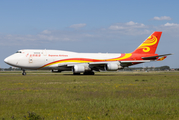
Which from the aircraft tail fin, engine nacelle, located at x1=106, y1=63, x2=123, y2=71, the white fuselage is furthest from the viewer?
the aircraft tail fin

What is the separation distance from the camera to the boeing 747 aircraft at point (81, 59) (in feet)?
142

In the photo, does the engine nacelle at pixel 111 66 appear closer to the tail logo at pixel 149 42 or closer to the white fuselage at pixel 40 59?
the white fuselage at pixel 40 59

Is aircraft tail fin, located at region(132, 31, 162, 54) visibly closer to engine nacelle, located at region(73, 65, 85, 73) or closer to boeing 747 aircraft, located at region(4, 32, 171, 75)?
boeing 747 aircraft, located at region(4, 32, 171, 75)

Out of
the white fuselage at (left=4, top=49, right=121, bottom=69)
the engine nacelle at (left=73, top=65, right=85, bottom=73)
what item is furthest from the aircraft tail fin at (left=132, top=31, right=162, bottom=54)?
the white fuselage at (left=4, top=49, right=121, bottom=69)

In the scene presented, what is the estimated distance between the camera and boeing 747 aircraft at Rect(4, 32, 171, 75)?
43.4 m

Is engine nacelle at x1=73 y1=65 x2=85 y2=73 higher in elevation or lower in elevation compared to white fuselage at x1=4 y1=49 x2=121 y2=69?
lower

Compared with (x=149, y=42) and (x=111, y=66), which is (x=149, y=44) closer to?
(x=149, y=42)

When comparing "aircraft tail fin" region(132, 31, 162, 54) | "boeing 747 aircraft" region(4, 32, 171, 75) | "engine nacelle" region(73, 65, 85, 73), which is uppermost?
"aircraft tail fin" region(132, 31, 162, 54)

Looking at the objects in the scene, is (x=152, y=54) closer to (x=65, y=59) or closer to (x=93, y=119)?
(x=65, y=59)

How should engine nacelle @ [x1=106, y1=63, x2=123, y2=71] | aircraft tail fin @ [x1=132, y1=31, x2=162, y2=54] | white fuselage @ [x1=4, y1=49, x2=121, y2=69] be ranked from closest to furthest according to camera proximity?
1. white fuselage @ [x1=4, y1=49, x2=121, y2=69]
2. engine nacelle @ [x1=106, y1=63, x2=123, y2=71]
3. aircraft tail fin @ [x1=132, y1=31, x2=162, y2=54]

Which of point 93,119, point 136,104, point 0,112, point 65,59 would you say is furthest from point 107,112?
point 65,59

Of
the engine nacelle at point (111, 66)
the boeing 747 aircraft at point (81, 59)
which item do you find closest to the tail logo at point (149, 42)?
the boeing 747 aircraft at point (81, 59)

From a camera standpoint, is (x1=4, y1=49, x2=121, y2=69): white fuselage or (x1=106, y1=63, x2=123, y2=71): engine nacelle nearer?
(x1=4, y1=49, x2=121, y2=69): white fuselage

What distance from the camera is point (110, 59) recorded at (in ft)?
161
